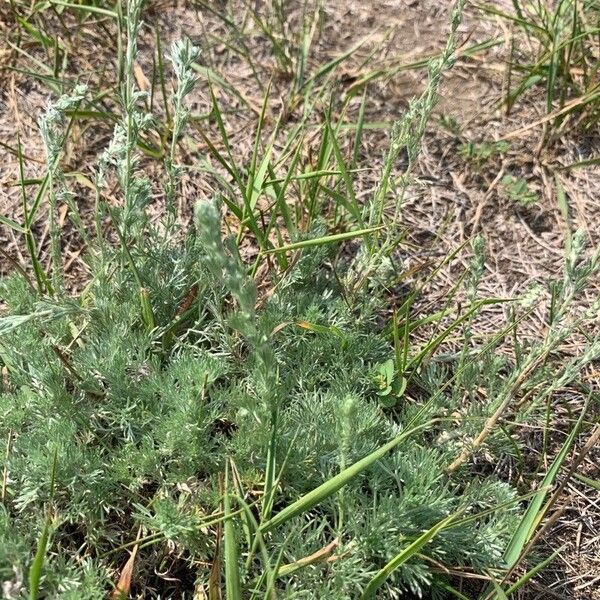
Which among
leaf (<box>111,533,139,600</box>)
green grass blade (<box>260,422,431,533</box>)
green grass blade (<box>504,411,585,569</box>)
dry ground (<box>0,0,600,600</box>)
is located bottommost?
leaf (<box>111,533,139,600</box>)

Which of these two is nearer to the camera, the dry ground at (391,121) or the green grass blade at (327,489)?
the green grass blade at (327,489)

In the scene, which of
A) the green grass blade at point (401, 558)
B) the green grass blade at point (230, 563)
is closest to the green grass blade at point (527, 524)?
the green grass blade at point (401, 558)

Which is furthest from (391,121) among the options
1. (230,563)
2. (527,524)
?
(230,563)

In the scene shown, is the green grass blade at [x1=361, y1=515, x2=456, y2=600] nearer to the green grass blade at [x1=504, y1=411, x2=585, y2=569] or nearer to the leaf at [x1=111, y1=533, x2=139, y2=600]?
the green grass blade at [x1=504, y1=411, x2=585, y2=569]

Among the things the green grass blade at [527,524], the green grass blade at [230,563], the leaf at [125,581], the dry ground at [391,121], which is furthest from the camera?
the dry ground at [391,121]

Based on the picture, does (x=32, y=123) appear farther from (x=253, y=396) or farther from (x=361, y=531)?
(x=361, y=531)

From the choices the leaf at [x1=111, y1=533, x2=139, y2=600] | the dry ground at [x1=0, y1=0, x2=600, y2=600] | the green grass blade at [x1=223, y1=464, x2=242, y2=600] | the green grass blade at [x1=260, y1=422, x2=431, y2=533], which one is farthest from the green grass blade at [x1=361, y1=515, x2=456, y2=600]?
the dry ground at [x1=0, y1=0, x2=600, y2=600]

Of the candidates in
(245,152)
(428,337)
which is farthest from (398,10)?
(428,337)

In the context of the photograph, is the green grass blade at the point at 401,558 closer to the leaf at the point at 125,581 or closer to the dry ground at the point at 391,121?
the leaf at the point at 125,581
